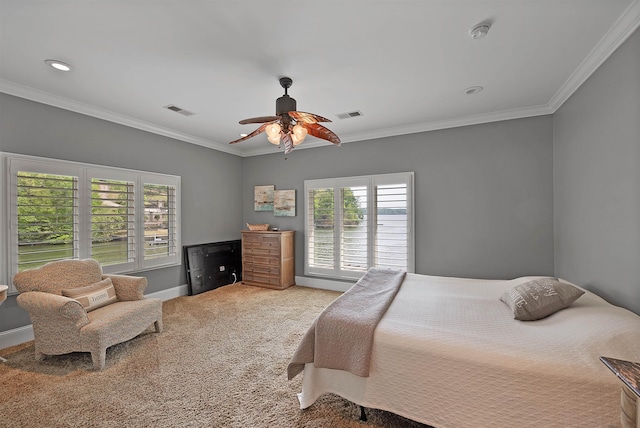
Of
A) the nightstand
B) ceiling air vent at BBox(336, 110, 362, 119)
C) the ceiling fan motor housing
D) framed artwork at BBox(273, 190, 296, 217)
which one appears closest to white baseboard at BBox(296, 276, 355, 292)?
framed artwork at BBox(273, 190, 296, 217)

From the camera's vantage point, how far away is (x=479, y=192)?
384cm

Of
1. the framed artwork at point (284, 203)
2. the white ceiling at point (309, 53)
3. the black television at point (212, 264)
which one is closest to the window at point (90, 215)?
the black television at point (212, 264)

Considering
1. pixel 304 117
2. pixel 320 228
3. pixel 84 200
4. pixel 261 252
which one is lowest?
pixel 261 252

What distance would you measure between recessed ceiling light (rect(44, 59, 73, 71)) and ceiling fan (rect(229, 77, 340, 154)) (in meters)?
1.62

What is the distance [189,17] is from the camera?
1.88m

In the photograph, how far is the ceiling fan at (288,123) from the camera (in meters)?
2.57

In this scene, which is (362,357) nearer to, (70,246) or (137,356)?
(137,356)

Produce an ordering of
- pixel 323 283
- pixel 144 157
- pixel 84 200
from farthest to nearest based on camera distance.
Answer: pixel 323 283 → pixel 144 157 → pixel 84 200

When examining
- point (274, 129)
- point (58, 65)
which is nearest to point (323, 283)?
point (274, 129)

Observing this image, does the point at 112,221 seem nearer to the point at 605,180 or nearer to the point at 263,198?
the point at 263,198

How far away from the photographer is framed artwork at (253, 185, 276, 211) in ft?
18.0

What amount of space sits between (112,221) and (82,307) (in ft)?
5.15

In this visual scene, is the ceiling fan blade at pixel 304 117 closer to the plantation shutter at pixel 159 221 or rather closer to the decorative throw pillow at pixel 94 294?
the decorative throw pillow at pixel 94 294

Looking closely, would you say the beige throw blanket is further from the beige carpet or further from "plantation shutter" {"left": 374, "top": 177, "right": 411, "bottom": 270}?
"plantation shutter" {"left": 374, "top": 177, "right": 411, "bottom": 270}
